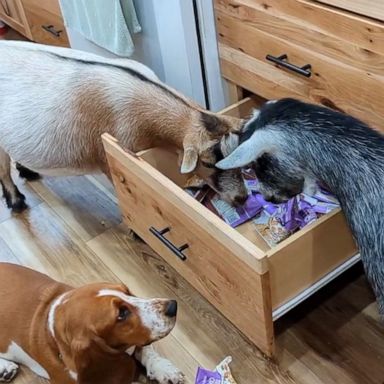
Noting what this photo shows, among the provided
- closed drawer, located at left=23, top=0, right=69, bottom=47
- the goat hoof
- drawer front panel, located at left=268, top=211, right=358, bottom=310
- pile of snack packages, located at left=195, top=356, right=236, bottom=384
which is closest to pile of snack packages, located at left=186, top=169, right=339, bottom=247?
drawer front panel, located at left=268, top=211, right=358, bottom=310

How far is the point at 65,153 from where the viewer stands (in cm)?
179

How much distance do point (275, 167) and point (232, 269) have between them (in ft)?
0.78

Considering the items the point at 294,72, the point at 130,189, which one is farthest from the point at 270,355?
the point at 294,72

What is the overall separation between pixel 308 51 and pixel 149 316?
2.39 feet

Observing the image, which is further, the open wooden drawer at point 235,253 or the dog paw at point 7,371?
the dog paw at point 7,371

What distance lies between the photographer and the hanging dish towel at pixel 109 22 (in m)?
1.88

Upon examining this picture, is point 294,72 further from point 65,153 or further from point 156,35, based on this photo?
point 65,153

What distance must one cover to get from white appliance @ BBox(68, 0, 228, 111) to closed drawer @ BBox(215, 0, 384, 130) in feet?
0.21

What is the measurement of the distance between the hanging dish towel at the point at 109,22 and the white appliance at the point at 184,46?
0.04 meters

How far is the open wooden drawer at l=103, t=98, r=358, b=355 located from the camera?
1.26 meters

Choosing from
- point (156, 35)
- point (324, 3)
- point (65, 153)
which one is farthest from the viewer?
point (156, 35)

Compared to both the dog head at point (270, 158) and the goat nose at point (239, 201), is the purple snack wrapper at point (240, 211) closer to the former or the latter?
the goat nose at point (239, 201)

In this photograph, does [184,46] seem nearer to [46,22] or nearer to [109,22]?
[109,22]

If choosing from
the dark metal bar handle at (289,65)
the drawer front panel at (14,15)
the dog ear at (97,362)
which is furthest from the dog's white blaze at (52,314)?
the drawer front panel at (14,15)
